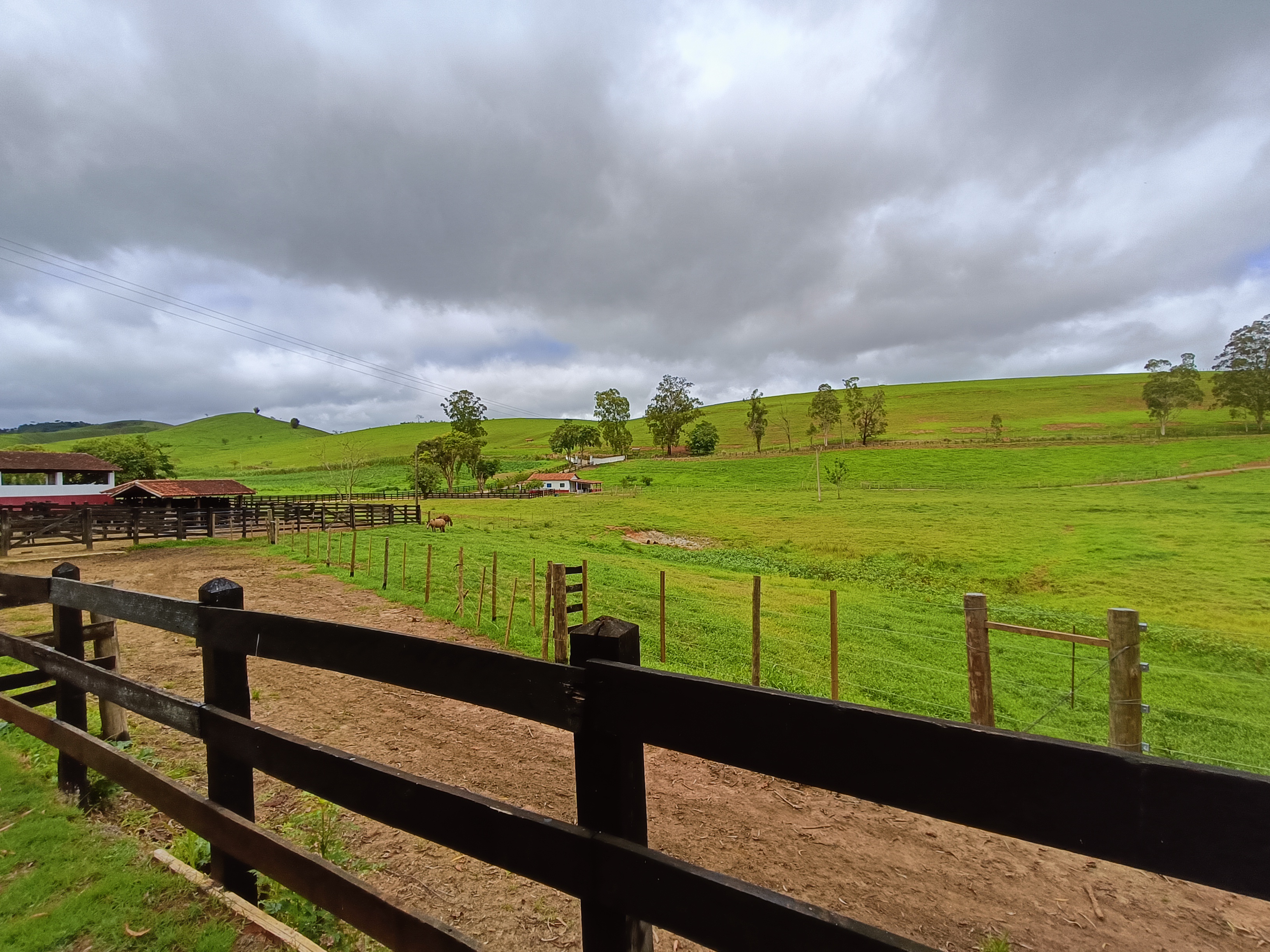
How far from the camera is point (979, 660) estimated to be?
6223mm

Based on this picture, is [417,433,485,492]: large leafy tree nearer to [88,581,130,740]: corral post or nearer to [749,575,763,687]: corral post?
→ [749,575,763,687]: corral post

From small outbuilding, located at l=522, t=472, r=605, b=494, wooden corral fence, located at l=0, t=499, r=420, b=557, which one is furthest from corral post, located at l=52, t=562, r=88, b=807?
small outbuilding, located at l=522, t=472, r=605, b=494

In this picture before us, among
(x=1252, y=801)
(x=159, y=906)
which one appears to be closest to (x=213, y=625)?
(x=159, y=906)

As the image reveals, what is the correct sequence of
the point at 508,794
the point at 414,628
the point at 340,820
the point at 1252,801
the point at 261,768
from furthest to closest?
the point at 414,628 → the point at 508,794 → the point at 340,820 → the point at 261,768 → the point at 1252,801

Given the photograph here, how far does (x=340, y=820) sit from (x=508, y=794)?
4.42ft

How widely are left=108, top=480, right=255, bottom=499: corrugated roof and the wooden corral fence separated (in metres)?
3.67

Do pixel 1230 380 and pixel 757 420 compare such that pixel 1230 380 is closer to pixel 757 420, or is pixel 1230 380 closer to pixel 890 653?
pixel 757 420

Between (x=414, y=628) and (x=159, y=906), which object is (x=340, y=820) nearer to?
(x=159, y=906)

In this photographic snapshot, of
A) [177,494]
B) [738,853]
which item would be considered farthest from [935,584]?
[177,494]

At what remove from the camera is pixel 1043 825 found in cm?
118

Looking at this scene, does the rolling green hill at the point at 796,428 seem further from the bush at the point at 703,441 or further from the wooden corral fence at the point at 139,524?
the wooden corral fence at the point at 139,524

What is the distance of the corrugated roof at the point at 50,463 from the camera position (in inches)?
1403

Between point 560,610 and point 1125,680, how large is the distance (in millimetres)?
6982

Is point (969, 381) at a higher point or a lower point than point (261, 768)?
higher
